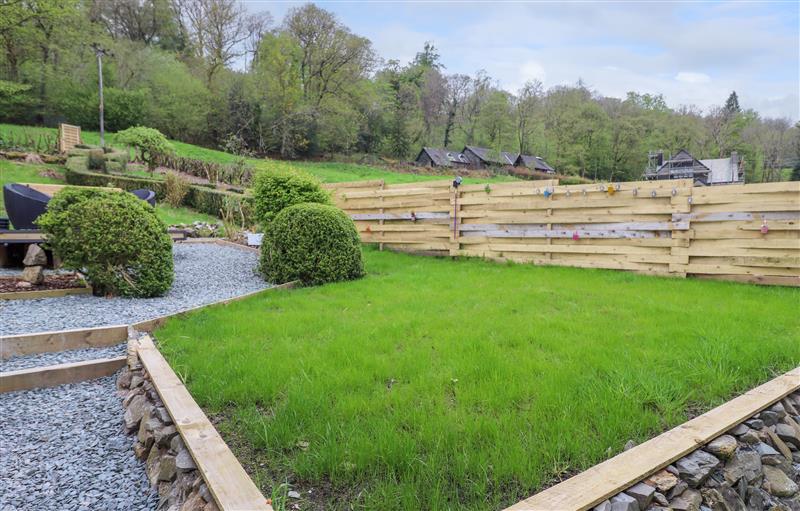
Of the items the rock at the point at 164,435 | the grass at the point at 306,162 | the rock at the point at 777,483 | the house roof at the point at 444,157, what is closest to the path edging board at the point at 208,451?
the rock at the point at 164,435

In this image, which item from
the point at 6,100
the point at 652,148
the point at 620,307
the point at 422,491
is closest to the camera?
the point at 422,491

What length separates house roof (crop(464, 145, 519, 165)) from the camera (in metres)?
35.9

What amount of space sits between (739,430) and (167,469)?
2.83m

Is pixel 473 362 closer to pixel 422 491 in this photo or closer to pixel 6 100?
pixel 422 491

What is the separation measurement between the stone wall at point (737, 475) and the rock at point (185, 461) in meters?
1.64

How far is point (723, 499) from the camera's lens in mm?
1906

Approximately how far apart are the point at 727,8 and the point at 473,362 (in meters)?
5.10

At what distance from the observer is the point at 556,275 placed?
616 cm

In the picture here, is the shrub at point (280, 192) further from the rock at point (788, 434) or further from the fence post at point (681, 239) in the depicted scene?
the rock at point (788, 434)

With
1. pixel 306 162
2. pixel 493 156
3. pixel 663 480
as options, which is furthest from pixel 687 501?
pixel 493 156

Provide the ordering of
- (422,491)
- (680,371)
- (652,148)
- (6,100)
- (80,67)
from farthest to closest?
1. (652,148)
2. (80,67)
3. (6,100)
4. (680,371)
5. (422,491)

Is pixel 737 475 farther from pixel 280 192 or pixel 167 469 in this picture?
pixel 280 192

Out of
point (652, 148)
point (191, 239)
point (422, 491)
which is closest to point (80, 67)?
point (191, 239)

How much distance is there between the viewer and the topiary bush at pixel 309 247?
5.72 meters
